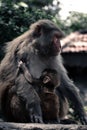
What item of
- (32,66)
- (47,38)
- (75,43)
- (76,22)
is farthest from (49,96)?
(76,22)

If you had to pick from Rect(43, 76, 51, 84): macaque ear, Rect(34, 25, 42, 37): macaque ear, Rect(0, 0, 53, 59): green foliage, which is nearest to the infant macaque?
Rect(43, 76, 51, 84): macaque ear

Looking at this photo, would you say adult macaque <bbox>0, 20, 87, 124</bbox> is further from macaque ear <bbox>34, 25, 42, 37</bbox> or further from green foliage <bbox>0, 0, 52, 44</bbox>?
green foliage <bbox>0, 0, 52, 44</bbox>

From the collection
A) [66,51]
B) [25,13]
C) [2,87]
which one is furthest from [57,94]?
[66,51]

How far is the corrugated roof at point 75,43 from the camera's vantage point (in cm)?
2298

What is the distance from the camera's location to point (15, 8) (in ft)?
39.8

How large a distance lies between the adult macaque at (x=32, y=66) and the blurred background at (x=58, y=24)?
4.14ft

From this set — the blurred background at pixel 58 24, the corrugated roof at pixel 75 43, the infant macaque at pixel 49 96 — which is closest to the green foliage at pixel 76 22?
the blurred background at pixel 58 24

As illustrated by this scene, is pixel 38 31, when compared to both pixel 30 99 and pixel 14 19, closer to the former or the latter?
pixel 30 99

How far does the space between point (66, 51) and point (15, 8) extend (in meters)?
11.0

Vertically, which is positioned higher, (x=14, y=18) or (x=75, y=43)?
(x=14, y=18)

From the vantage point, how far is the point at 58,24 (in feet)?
87.0

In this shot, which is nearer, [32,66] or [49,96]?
[49,96]

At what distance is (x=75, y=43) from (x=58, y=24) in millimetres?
3072

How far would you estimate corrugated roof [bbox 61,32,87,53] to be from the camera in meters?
23.0
